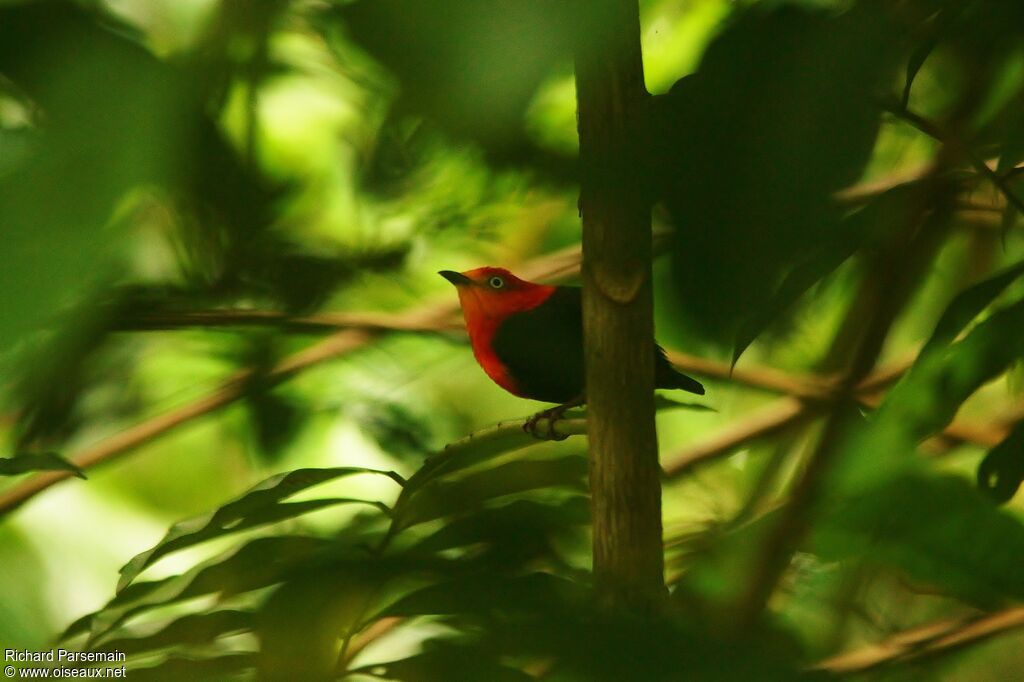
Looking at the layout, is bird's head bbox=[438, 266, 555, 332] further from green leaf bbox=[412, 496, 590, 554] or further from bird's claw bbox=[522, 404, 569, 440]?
green leaf bbox=[412, 496, 590, 554]

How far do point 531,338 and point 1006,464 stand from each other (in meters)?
0.28

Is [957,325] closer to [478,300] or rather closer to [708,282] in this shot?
[708,282]

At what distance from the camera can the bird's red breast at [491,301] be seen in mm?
916

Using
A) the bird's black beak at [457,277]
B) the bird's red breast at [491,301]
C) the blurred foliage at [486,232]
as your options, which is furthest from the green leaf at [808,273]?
the bird's black beak at [457,277]

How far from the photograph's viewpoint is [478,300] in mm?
984

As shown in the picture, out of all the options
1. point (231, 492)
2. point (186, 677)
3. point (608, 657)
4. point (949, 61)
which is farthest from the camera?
point (231, 492)

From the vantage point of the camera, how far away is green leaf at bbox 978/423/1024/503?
54 centimetres

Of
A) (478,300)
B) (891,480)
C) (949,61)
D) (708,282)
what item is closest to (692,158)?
(708,282)

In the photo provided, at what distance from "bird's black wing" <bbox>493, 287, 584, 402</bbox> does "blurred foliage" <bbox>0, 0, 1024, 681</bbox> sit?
44mm

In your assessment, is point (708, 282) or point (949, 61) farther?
point (949, 61)

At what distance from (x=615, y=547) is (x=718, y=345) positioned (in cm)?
23

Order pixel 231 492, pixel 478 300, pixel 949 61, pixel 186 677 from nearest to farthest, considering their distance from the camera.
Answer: pixel 186 677 → pixel 949 61 → pixel 478 300 → pixel 231 492

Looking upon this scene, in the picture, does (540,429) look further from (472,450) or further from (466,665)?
(466,665)

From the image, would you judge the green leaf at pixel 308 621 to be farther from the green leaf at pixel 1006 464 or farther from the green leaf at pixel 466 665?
the green leaf at pixel 1006 464
